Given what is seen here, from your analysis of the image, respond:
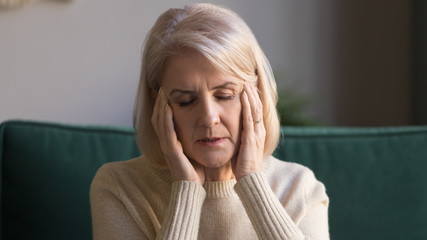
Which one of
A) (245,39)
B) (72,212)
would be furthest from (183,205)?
(72,212)

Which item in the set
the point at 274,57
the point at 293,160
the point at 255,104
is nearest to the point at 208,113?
the point at 255,104

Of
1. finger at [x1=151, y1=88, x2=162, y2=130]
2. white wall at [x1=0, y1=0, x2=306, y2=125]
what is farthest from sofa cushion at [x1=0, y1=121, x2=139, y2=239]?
white wall at [x1=0, y1=0, x2=306, y2=125]

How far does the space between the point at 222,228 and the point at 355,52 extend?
199 centimetres

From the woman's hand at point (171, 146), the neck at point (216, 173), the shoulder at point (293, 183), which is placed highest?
the woman's hand at point (171, 146)

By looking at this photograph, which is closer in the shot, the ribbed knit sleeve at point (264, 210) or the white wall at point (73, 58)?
the ribbed knit sleeve at point (264, 210)

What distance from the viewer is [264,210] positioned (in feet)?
4.44

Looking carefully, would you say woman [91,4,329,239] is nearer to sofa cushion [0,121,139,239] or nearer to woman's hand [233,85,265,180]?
woman's hand [233,85,265,180]

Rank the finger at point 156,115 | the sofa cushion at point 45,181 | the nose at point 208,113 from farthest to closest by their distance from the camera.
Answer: the sofa cushion at point 45,181, the finger at point 156,115, the nose at point 208,113

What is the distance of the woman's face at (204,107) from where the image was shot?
1.31 metres

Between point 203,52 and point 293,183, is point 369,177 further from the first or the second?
point 203,52

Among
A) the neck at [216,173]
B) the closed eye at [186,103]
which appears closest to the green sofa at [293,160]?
the neck at [216,173]

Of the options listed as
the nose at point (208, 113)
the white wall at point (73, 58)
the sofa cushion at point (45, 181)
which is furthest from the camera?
the white wall at point (73, 58)

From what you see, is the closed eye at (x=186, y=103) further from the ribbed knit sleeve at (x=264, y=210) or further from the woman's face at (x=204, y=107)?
the ribbed knit sleeve at (x=264, y=210)

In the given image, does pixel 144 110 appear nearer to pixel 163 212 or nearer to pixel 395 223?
pixel 163 212
